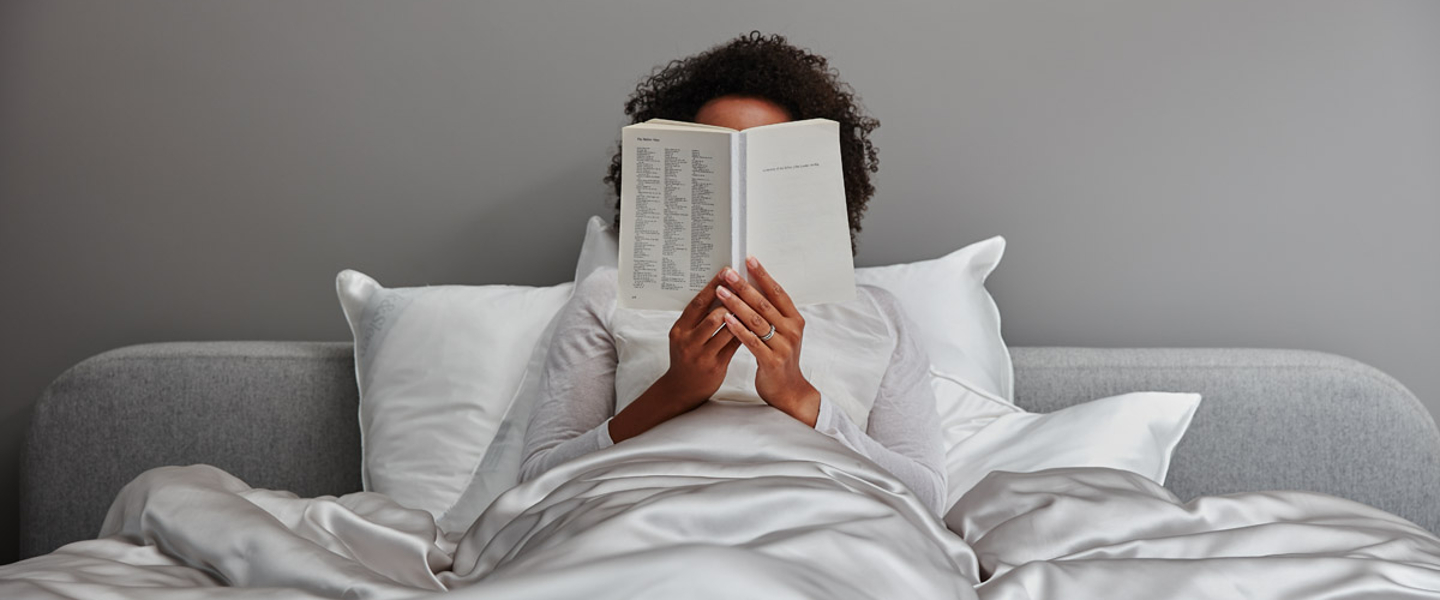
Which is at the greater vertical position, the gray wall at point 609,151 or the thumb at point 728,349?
the gray wall at point 609,151

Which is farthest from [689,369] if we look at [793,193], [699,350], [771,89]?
[771,89]

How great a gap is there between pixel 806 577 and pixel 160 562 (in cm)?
64

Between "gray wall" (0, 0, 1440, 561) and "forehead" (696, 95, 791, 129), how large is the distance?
1.55ft

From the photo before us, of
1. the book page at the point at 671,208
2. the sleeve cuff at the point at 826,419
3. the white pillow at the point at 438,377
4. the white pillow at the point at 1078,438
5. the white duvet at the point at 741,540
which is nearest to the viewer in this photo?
the white duvet at the point at 741,540

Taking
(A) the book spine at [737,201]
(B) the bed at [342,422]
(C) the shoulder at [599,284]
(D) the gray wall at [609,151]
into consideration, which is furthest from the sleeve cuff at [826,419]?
(D) the gray wall at [609,151]

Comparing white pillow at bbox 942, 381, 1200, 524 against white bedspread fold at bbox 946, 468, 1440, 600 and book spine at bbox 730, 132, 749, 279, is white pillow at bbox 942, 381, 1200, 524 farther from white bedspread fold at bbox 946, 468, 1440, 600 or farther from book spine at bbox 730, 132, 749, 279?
book spine at bbox 730, 132, 749, 279

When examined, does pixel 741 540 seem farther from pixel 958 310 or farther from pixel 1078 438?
pixel 958 310

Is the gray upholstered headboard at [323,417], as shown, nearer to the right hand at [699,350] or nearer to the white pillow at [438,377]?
the white pillow at [438,377]

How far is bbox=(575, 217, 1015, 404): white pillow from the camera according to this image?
1.77 metres

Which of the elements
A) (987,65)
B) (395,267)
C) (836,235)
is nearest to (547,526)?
(836,235)

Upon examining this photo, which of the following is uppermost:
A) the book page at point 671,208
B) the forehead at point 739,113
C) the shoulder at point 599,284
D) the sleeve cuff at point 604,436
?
the forehead at point 739,113

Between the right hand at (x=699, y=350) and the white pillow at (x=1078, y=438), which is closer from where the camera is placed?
the right hand at (x=699, y=350)

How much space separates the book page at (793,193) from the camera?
1.23 meters

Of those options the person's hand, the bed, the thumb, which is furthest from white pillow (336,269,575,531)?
the thumb
